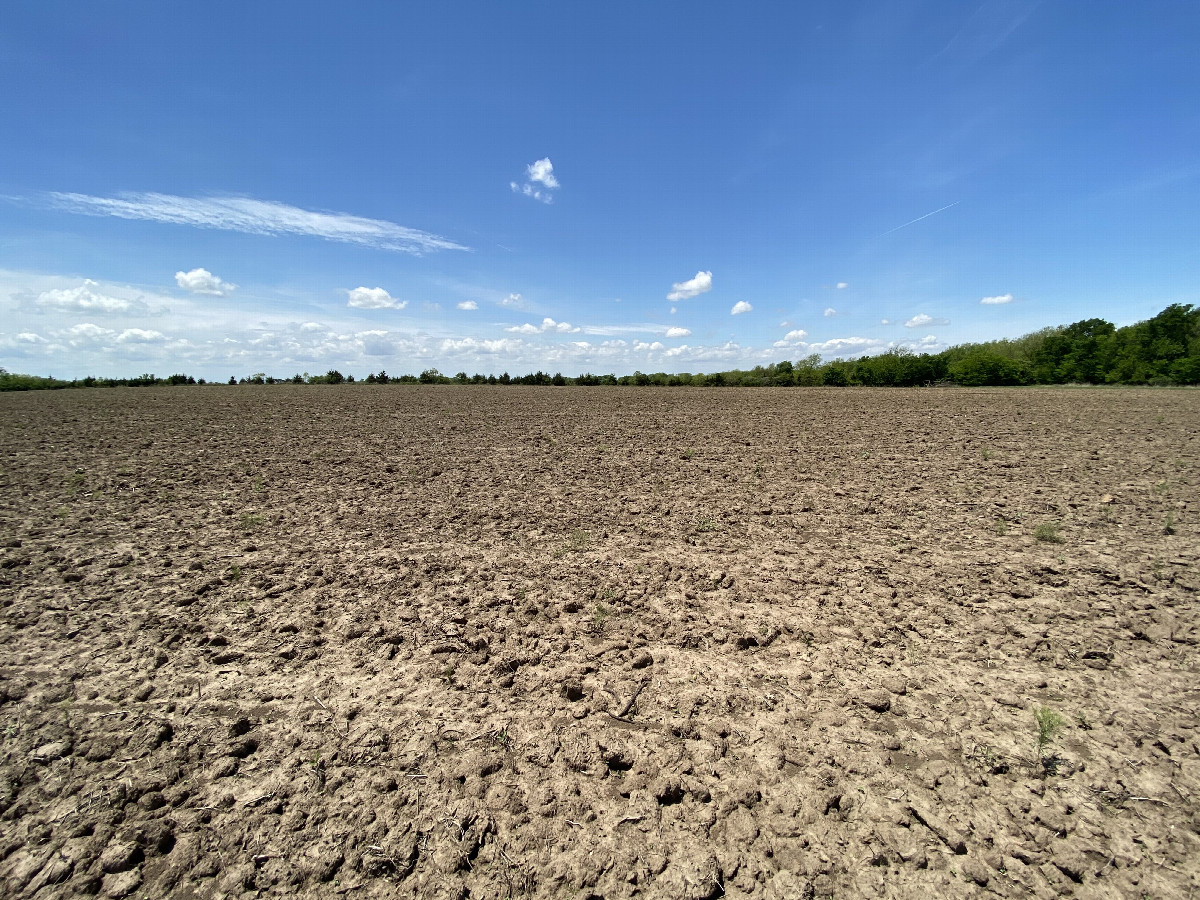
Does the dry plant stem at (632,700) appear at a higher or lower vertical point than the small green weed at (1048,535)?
lower

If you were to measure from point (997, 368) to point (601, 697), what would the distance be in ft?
225

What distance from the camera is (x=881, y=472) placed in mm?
10703

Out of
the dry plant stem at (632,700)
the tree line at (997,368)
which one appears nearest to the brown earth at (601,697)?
the dry plant stem at (632,700)

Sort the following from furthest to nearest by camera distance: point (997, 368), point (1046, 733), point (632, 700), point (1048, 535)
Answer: point (997, 368)
point (1048, 535)
point (632, 700)
point (1046, 733)

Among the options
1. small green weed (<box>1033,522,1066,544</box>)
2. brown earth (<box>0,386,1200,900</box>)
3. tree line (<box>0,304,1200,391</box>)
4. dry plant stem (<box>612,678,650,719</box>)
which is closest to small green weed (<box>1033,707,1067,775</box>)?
brown earth (<box>0,386,1200,900</box>)

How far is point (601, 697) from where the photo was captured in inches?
141

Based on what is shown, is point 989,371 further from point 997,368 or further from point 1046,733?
point 1046,733

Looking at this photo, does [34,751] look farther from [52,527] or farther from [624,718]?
[52,527]

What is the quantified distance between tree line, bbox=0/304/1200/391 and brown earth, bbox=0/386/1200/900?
5666 cm

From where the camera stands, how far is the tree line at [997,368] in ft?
150

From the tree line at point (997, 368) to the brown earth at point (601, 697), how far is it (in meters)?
56.7

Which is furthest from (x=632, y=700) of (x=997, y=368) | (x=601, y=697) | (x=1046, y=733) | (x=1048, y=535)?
(x=997, y=368)

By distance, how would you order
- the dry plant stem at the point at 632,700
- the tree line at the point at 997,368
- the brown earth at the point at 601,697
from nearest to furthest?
the brown earth at the point at 601,697 → the dry plant stem at the point at 632,700 → the tree line at the point at 997,368

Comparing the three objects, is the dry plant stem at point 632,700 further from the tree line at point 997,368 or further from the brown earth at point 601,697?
the tree line at point 997,368
